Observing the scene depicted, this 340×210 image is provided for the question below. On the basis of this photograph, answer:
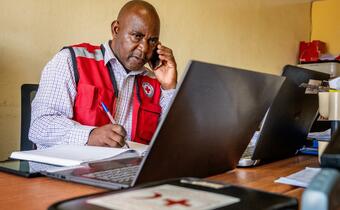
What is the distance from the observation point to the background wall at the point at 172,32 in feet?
6.54

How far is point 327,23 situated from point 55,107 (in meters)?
4.07

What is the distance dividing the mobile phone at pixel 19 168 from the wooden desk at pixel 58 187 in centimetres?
1

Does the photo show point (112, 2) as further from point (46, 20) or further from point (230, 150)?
point (230, 150)

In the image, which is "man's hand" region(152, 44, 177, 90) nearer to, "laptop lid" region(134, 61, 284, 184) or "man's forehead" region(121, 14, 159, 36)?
"man's forehead" region(121, 14, 159, 36)

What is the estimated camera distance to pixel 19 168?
892 millimetres

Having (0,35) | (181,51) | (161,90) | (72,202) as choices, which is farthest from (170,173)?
(181,51)

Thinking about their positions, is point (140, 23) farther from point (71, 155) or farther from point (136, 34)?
point (71, 155)

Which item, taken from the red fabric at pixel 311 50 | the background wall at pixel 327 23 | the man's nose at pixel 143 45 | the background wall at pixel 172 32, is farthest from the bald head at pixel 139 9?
the background wall at pixel 327 23

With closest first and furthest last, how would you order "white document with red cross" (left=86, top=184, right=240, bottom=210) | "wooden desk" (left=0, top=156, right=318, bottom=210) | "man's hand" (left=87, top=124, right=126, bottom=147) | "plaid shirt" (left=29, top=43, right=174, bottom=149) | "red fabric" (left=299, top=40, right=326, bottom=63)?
"white document with red cross" (left=86, top=184, right=240, bottom=210) < "wooden desk" (left=0, top=156, right=318, bottom=210) < "man's hand" (left=87, top=124, right=126, bottom=147) < "plaid shirt" (left=29, top=43, right=174, bottom=149) < "red fabric" (left=299, top=40, right=326, bottom=63)

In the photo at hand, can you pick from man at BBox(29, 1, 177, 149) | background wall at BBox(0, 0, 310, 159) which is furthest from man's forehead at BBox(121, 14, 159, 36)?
background wall at BBox(0, 0, 310, 159)

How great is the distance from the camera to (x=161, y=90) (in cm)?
191

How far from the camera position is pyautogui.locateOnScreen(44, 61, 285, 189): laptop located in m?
0.66

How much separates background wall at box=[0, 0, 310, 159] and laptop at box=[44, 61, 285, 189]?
1.22 m

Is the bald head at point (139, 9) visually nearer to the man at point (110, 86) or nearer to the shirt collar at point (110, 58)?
the man at point (110, 86)
